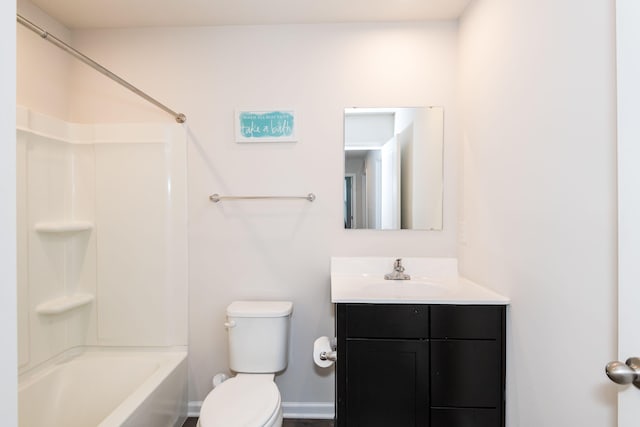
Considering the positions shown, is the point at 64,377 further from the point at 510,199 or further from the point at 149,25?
the point at 510,199

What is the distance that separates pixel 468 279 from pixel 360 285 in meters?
0.64

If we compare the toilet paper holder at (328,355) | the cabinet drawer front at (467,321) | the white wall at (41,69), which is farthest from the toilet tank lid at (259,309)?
the white wall at (41,69)

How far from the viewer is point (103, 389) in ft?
6.20

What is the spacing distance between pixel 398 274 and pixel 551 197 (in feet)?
3.18

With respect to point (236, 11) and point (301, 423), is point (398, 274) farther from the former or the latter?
point (236, 11)

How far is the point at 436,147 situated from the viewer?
6.80 ft

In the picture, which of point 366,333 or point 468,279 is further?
point 468,279

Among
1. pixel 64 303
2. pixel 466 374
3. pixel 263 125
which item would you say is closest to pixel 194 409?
pixel 64 303

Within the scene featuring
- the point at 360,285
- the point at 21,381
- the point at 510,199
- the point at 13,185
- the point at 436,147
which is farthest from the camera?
the point at 436,147

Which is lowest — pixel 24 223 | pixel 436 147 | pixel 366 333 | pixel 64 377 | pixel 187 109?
pixel 64 377

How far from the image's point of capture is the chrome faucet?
197 cm

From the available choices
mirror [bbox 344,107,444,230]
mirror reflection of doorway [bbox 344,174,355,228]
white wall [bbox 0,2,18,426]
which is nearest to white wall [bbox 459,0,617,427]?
mirror [bbox 344,107,444,230]

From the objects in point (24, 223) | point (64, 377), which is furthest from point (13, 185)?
point (64, 377)

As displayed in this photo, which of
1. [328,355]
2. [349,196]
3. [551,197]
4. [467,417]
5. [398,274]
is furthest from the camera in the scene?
[349,196]
